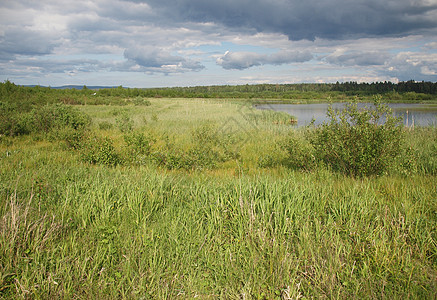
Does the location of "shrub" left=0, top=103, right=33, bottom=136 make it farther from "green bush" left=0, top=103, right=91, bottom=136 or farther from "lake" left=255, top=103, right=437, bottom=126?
"lake" left=255, top=103, right=437, bottom=126

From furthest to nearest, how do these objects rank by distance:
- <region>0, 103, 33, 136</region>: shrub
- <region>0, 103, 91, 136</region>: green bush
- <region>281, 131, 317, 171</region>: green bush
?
<region>0, 103, 91, 136</region>: green bush → <region>0, 103, 33, 136</region>: shrub → <region>281, 131, 317, 171</region>: green bush

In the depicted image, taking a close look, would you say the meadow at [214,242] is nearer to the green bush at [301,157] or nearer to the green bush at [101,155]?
the green bush at [301,157]

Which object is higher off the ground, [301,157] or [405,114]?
[405,114]

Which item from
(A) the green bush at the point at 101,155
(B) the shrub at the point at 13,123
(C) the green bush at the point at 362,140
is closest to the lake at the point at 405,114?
(C) the green bush at the point at 362,140

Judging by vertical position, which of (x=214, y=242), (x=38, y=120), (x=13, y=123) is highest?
(x=38, y=120)

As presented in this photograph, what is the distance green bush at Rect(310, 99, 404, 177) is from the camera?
251 inches

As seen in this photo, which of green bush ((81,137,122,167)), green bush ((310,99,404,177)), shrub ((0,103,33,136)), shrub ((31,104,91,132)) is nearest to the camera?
green bush ((310,99,404,177))

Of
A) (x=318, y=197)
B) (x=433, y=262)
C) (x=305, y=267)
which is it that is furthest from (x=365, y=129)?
(x=305, y=267)

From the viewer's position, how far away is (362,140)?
656 centimetres

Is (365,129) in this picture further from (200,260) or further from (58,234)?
(58,234)

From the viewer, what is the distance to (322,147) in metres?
7.16

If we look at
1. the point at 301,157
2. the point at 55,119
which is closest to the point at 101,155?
the point at 301,157

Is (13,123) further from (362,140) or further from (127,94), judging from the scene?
(127,94)

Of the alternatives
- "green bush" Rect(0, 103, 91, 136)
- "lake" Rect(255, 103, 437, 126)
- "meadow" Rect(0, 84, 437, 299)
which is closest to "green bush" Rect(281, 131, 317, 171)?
"lake" Rect(255, 103, 437, 126)
